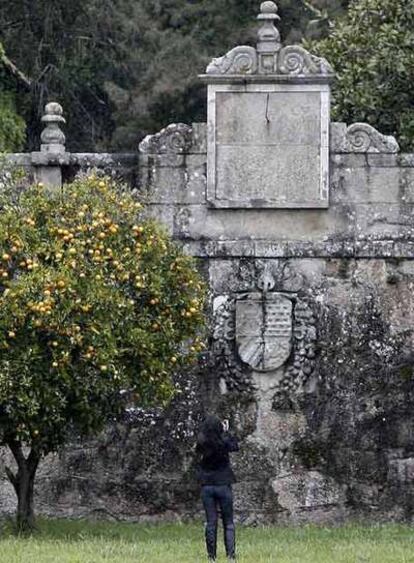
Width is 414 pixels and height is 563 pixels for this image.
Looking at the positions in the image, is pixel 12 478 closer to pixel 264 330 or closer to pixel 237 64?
pixel 264 330

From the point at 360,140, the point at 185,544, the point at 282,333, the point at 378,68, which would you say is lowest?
the point at 185,544

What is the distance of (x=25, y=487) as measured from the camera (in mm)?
20016

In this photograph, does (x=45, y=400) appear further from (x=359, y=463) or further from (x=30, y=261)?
(x=359, y=463)

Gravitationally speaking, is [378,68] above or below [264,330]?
above

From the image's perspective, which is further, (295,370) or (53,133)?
(53,133)

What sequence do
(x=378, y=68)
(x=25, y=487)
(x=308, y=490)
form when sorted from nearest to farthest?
(x=25, y=487) < (x=308, y=490) < (x=378, y=68)

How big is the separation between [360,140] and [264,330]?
213 centimetres

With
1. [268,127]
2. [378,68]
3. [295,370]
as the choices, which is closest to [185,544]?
[295,370]

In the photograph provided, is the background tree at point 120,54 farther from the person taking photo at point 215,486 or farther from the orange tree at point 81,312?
the person taking photo at point 215,486

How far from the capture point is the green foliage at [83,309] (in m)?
18.8

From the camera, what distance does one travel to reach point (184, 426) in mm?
21688

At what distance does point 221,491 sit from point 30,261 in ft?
9.11

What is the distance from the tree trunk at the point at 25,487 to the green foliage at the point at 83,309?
0.95 ft

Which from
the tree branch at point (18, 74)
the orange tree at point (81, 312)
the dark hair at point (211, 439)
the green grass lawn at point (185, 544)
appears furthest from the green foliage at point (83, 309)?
the tree branch at point (18, 74)
